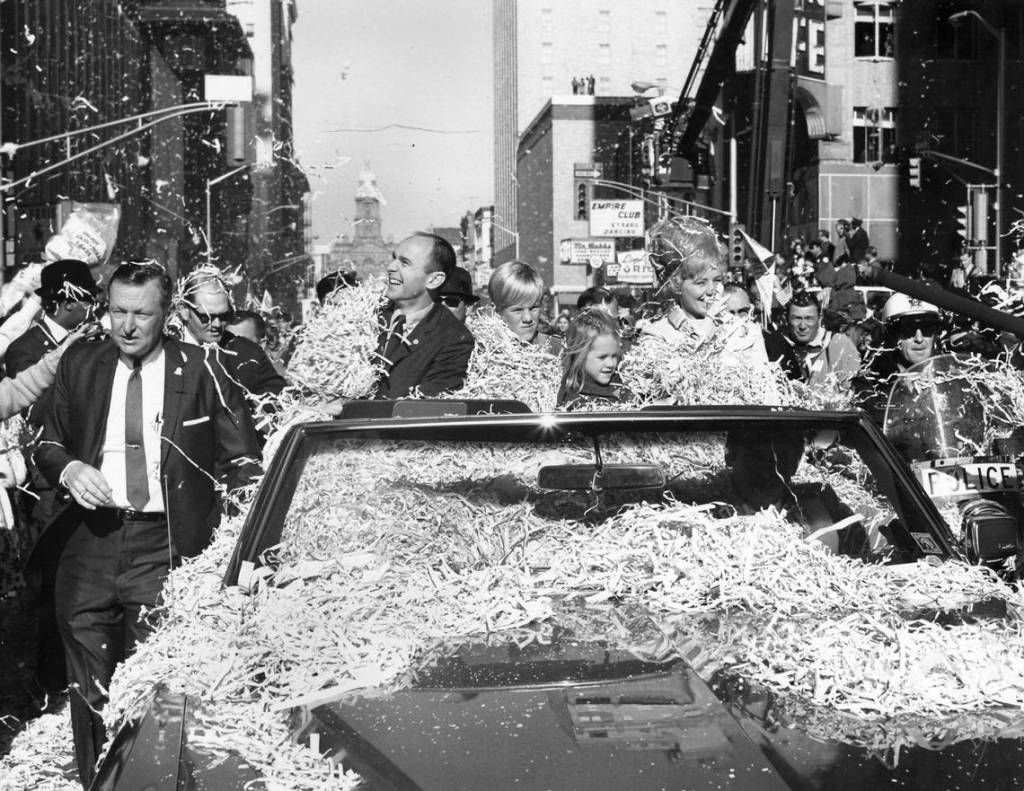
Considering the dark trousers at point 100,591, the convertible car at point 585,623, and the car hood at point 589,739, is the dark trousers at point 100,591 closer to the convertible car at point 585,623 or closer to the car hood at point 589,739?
the convertible car at point 585,623

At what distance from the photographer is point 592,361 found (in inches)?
196

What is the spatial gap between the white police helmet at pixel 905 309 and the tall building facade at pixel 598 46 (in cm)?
10145

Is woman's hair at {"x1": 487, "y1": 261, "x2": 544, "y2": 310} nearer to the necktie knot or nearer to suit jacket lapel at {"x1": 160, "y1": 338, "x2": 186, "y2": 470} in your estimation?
suit jacket lapel at {"x1": 160, "y1": 338, "x2": 186, "y2": 470}

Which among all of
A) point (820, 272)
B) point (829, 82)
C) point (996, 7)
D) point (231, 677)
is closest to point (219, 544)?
point (231, 677)

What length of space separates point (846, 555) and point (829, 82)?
154 feet

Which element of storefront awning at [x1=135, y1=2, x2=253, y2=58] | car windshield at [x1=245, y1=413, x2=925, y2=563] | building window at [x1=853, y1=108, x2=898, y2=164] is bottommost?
car windshield at [x1=245, y1=413, x2=925, y2=563]

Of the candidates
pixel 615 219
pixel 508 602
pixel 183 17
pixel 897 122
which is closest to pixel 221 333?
pixel 508 602

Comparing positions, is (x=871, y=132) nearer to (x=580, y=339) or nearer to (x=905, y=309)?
(x=905, y=309)

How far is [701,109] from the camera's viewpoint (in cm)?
4756

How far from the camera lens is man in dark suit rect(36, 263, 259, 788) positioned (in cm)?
479

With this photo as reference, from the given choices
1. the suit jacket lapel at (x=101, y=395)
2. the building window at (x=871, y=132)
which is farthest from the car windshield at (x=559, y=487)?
the building window at (x=871, y=132)

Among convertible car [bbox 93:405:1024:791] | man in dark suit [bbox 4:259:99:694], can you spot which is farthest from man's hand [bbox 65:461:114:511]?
convertible car [bbox 93:405:1024:791]

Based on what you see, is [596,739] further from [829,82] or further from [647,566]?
[829,82]

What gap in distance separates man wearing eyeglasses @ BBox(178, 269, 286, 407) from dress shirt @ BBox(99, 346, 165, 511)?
695 millimetres
